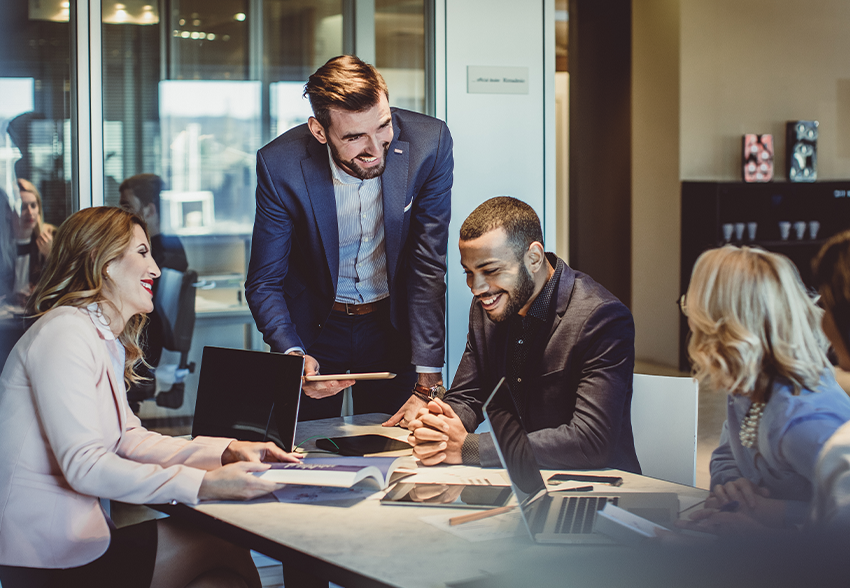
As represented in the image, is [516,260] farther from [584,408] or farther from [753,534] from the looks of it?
[753,534]

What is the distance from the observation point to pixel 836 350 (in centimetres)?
140

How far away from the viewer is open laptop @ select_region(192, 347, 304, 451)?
1.96 meters

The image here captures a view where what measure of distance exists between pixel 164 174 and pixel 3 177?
0.69 m

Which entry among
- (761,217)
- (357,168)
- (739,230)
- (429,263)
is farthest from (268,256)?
(761,217)

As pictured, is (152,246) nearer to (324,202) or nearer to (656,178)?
(324,202)

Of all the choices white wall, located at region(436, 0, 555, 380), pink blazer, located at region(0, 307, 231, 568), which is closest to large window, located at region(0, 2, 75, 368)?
white wall, located at region(436, 0, 555, 380)

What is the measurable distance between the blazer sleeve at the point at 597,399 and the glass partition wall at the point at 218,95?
191cm

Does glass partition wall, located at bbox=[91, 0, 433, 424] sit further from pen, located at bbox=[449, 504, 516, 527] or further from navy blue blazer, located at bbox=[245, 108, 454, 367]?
pen, located at bbox=[449, 504, 516, 527]

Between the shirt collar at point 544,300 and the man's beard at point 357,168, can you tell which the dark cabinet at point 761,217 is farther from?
the shirt collar at point 544,300

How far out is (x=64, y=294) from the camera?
6.23 feet

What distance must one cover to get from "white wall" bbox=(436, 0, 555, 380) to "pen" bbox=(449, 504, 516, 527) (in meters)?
2.10

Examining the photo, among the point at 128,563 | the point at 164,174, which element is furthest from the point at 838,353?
the point at 164,174

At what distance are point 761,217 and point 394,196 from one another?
5.97 meters

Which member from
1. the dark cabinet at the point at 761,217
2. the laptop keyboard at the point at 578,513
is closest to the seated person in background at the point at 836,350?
the laptop keyboard at the point at 578,513
